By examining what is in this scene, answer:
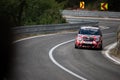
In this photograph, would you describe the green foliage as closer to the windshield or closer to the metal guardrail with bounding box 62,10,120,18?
the windshield

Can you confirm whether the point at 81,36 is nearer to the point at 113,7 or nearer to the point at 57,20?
the point at 57,20

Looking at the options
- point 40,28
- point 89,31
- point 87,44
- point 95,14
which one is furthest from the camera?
point 95,14

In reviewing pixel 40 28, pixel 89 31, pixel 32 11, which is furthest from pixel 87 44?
pixel 32 11

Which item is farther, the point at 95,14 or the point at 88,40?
the point at 95,14

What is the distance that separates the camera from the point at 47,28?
106ft

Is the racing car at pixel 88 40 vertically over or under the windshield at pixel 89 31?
under

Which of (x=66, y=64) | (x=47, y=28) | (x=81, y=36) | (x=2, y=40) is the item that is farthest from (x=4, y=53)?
(x=47, y=28)

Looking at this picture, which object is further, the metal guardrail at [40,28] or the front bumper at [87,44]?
the metal guardrail at [40,28]

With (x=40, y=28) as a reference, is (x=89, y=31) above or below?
above

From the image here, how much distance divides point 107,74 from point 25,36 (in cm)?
1603

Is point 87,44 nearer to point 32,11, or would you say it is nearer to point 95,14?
point 32,11

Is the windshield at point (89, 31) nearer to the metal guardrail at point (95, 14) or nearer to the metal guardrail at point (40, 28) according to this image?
the metal guardrail at point (40, 28)

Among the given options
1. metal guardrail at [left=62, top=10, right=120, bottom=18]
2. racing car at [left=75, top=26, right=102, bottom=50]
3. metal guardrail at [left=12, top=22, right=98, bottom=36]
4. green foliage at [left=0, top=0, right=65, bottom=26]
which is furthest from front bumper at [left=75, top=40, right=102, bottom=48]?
metal guardrail at [left=62, top=10, right=120, bottom=18]

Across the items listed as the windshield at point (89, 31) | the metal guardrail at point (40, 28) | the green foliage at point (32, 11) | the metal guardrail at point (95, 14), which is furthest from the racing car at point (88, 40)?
the metal guardrail at point (95, 14)
